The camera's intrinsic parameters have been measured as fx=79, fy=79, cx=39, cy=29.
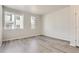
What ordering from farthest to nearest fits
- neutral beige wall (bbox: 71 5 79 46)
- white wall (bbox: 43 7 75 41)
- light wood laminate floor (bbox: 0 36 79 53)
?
white wall (bbox: 43 7 75 41) < neutral beige wall (bbox: 71 5 79 46) < light wood laminate floor (bbox: 0 36 79 53)

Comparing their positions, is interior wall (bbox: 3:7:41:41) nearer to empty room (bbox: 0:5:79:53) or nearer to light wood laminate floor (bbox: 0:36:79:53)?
empty room (bbox: 0:5:79:53)

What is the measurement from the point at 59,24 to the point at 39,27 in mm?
2254

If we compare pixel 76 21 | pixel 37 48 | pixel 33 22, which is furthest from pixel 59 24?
pixel 37 48

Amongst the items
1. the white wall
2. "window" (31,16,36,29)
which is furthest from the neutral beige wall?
"window" (31,16,36,29)

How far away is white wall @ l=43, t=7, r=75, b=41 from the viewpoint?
3.78m

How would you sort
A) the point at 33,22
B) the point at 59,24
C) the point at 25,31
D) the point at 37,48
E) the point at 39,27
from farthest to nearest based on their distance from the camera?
the point at 39,27 → the point at 33,22 → the point at 25,31 → the point at 59,24 → the point at 37,48

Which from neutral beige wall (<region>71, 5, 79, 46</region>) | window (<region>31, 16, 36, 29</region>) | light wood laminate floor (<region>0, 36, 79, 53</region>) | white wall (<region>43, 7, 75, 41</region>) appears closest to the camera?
light wood laminate floor (<region>0, 36, 79, 53</region>)

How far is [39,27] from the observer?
6371 mm

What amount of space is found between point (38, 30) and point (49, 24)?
1.23 meters

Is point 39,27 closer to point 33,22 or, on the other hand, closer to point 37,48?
point 33,22

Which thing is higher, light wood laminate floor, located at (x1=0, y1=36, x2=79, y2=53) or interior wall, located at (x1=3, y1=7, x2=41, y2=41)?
interior wall, located at (x1=3, y1=7, x2=41, y2=41)
